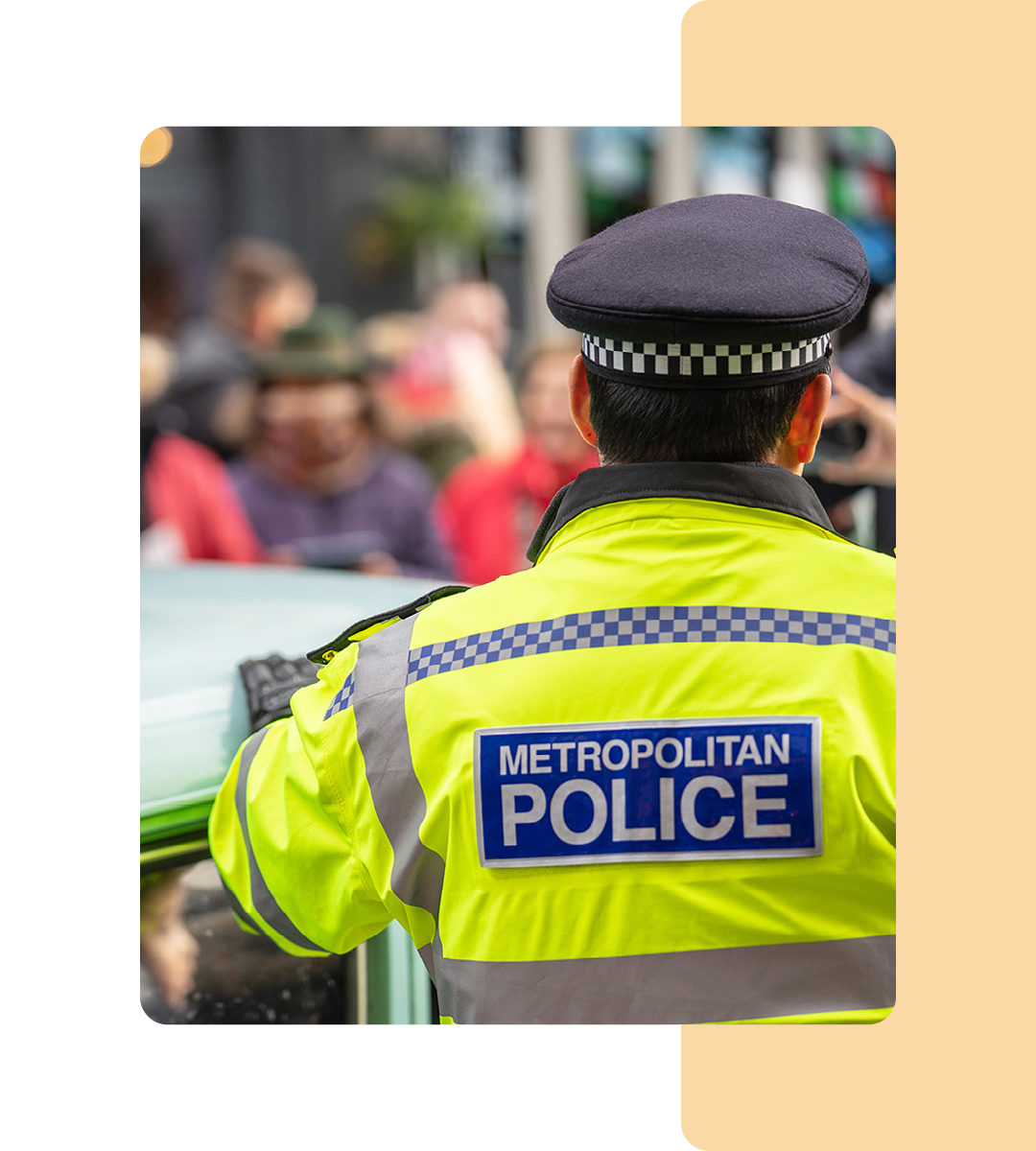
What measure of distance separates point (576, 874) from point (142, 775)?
0.70 meters

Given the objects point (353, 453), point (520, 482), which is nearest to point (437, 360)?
point (353, 453)

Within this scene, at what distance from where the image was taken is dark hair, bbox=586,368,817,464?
1625mm

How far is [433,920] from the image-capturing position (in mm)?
1730

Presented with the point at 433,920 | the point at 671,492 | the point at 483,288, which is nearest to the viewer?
the point at 671,492

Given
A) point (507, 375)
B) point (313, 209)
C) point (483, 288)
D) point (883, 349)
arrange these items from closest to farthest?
point (883, 349) < point (483, 288) < point (507, 375) < point (313, 209)

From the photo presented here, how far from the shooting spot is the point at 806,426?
67.0 inches

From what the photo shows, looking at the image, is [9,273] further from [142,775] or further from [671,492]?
[671,492]

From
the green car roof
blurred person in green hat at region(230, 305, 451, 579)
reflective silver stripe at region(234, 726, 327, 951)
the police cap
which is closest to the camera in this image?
the police cap

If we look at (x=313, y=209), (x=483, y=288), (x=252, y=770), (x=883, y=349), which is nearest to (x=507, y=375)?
(x=483, y=288)

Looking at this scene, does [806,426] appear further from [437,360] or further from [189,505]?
[437,360]

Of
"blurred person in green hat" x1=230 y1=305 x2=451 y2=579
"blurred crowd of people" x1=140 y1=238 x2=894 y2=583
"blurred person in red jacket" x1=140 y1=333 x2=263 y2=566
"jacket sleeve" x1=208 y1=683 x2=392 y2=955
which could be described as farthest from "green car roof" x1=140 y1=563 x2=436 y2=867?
"blurred person in green hat" x1=230 y1=305 x2=451 y2=579

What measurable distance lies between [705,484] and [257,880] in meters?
0.81

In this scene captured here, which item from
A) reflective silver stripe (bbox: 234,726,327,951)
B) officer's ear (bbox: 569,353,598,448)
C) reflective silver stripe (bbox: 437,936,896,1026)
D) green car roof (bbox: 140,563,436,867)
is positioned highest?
officer's ear (bbox: 569,353,598,448)

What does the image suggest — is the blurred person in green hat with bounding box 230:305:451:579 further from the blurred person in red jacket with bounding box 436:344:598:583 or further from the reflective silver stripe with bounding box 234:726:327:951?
the reflective silver stripe with bounding box 234:726:327:951
